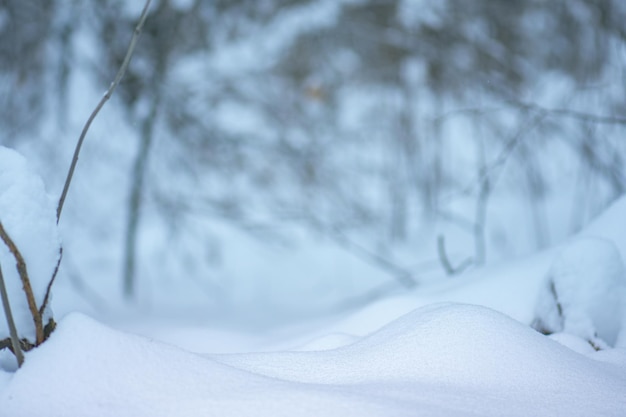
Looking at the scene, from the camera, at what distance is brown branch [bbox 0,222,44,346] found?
1.03 metres

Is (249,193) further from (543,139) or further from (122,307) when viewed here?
(543,139)

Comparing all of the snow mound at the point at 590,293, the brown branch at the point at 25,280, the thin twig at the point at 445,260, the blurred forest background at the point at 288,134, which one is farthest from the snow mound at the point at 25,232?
the blurred forest background at the point at 288,134

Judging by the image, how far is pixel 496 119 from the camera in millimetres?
4086

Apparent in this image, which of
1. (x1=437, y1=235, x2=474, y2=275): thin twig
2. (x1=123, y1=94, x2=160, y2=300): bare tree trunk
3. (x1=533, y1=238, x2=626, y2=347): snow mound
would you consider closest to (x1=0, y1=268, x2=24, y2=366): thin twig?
(x1=533, y1=238, x2=626, y2=347): snow mound

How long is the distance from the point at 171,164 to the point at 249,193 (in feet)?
2.17

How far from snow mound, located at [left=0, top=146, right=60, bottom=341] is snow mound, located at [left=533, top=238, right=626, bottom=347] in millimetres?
1237

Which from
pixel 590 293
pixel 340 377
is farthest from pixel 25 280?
pixel 590 293

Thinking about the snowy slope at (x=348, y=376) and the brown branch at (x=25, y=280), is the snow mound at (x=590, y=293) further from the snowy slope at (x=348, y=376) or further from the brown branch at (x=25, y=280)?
the brown branch at (x=25, y=280)

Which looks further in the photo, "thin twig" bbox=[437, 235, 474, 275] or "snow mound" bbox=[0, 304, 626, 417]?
"thin twig" bbox=[437, 235, 474, 275]

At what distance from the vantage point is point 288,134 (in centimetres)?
411

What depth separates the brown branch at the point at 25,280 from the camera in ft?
3.38

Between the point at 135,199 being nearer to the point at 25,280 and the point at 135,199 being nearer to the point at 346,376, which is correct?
the point at 25,280

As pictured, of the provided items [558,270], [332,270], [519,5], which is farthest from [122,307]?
[519,5]

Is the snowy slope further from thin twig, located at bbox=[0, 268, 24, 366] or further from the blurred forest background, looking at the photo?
the blurred forest background
